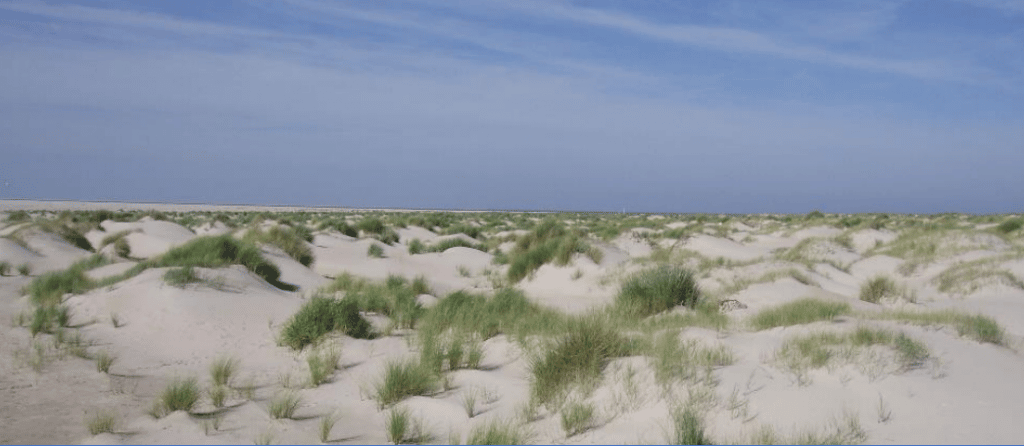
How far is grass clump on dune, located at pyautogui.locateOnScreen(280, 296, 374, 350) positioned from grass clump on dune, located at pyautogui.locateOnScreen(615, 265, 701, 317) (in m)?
3.71

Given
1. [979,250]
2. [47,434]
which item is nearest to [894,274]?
[979,250]

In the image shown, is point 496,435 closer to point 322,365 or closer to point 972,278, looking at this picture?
point 322,365

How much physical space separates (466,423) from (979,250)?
59.6 ft

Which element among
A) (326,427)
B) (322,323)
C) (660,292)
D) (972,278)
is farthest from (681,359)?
(972,278)

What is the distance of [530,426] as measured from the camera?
5609 millimetres

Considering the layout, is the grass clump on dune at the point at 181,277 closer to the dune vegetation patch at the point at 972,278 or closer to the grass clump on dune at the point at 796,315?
the grass clump on dune at the point at 796,315

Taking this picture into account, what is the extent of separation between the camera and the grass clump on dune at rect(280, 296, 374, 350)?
8.65 meters

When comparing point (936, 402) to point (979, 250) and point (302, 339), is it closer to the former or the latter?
point (302, 339)

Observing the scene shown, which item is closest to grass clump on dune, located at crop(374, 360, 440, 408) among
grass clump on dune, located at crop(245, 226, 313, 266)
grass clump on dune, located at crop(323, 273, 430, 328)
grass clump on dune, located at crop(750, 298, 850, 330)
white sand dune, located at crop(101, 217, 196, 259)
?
grass clump on dune, located at crop(323, 273, 430, 328)

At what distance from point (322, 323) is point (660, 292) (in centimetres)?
504

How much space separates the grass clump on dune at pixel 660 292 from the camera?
10898 millimetres

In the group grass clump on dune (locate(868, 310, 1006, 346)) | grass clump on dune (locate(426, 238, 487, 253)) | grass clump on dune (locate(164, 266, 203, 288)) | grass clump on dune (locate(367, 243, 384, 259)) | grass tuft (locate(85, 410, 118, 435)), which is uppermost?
grass clump on dune (locate(868, 310, 1006, 346))

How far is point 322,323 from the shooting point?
8.84 m

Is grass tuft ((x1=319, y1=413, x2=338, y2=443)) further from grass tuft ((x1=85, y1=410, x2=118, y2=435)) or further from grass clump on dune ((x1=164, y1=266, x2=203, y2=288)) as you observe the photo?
grass clump on dune ((x1=164, y1=266, x2=203, y2=288))
